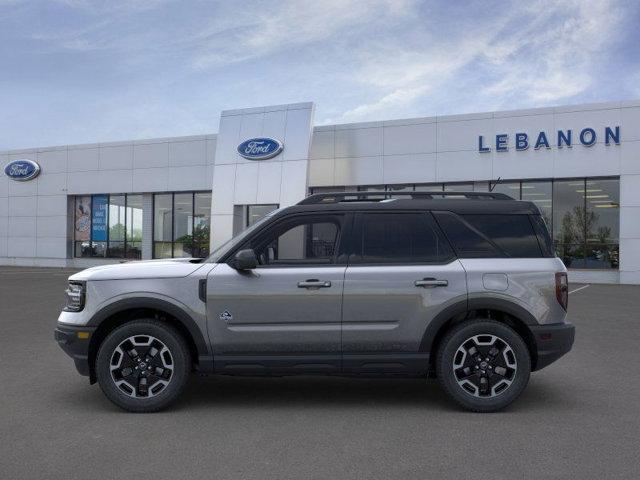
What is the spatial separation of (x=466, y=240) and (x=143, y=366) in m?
2.95

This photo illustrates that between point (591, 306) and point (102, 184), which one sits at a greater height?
point (102, 184)

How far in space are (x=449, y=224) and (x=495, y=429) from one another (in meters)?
1.75

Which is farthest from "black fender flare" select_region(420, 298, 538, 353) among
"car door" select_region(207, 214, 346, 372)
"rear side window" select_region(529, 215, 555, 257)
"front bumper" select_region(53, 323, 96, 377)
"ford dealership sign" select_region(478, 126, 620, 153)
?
"ford dealership sign" select_region(478, 126, 620, 153)

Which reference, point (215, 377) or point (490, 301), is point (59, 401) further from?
point (490, 301)

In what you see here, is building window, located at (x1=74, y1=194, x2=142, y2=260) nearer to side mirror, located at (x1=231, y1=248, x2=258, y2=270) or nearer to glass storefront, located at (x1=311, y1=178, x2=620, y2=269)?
glass storefront, located at (x1=311, y1=178, x2=620, y2=269)

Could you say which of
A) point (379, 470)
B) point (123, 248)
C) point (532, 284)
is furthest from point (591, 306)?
point (123, 248)

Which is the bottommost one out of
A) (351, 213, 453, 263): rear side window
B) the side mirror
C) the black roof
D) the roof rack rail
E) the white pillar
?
the side mirror

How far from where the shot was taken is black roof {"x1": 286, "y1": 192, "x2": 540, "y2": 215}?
5.56 metres

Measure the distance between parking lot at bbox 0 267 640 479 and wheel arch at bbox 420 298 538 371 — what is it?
532mm

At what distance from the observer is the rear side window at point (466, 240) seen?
5453 millimetres

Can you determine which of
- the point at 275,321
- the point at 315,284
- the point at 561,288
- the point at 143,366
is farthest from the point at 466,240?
the point at 143,366

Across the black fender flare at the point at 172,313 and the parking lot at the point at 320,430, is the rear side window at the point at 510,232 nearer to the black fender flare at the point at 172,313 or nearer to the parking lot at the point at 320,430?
the parking lot at the point at 320,430

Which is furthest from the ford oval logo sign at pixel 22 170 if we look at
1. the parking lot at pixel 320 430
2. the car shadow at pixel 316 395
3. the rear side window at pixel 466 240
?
the rear side window at pixel 466 240

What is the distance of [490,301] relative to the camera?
5.32 metres
